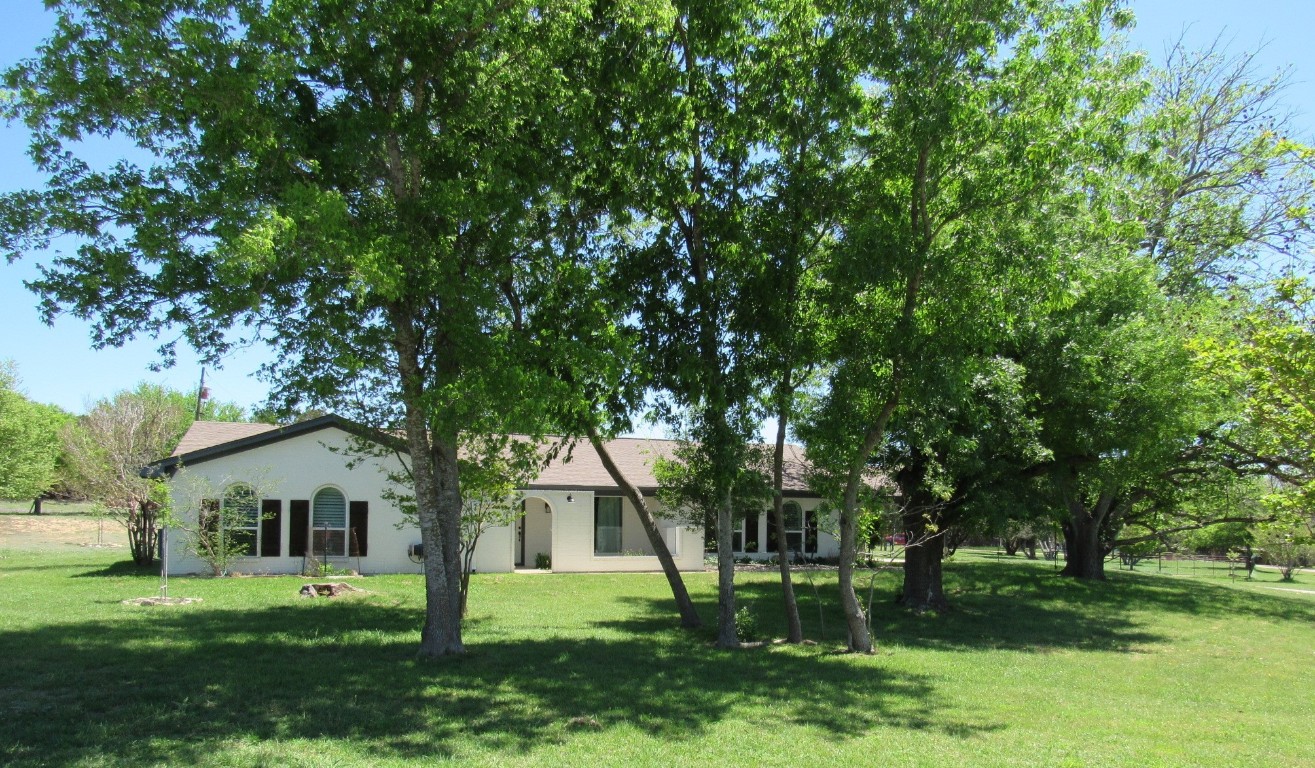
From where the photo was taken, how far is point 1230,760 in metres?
8.16

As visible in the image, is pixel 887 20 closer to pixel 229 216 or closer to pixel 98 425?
pixel 229 216

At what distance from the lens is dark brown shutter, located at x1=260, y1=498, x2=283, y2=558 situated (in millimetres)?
22125

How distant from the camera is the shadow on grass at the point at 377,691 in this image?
7.43 m

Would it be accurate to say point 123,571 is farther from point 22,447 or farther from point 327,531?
point 22,447

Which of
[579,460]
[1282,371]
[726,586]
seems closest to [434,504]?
[726,586]

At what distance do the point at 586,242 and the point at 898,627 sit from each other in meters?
10.1

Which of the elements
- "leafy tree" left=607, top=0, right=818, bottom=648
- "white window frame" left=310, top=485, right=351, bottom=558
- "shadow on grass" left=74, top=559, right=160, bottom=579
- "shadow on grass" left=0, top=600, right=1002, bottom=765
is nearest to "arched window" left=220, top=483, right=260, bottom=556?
"white window frame" left=310, top=485, right=351, bottom=558

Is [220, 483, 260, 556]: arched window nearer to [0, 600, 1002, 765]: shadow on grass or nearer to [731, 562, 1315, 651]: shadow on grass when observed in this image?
[0, 600, 1002, 765]: shadow on grass

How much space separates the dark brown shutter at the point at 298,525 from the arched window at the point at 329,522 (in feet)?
0.48

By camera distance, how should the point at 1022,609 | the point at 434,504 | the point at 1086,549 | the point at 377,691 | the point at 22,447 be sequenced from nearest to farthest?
the point at 377,691
the point at 434,504
the point at 1022,609
the point at 1086,549
the point at 22,447

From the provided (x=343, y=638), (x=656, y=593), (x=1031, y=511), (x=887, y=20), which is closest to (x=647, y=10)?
(x=887, y=20)

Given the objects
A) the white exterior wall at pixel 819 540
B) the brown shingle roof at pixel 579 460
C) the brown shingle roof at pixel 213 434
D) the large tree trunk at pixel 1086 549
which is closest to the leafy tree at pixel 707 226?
the brown shingle roof at pixel 579 460

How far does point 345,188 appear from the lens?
423 inches

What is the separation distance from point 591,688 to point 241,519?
14.9 meters
